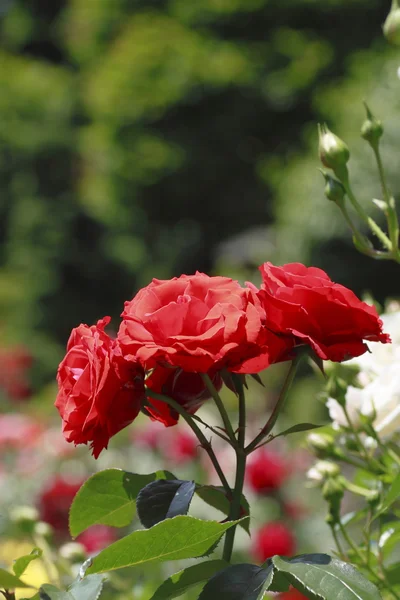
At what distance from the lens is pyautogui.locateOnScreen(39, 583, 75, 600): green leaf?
0.37 meters

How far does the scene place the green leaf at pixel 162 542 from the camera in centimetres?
38

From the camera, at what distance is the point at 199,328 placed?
426 millimetres

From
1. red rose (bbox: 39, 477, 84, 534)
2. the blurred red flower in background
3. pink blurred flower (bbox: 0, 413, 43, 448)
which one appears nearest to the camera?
red rose (bbox: 39, 477, 84, 534)

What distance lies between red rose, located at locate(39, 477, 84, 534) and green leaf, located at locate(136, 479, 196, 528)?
3.68 feet

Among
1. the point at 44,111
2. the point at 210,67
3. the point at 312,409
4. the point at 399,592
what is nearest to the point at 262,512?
the point at 399,592

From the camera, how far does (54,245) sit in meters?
8.11

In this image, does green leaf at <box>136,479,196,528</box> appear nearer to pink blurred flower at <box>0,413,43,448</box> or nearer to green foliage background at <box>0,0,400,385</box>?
pink blurred flower at <box>0,413,43,448</box>

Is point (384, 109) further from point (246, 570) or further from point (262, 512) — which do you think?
point (246, 570)

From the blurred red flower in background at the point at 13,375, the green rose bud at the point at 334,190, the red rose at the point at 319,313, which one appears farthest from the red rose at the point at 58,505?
the blurred red flower in background at the point at 13,375

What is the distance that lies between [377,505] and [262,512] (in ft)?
4.38

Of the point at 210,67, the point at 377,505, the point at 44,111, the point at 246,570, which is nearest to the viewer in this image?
the point at 246,570

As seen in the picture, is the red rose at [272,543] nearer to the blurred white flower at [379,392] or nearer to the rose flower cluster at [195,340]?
the blurred white flower at [379,392]

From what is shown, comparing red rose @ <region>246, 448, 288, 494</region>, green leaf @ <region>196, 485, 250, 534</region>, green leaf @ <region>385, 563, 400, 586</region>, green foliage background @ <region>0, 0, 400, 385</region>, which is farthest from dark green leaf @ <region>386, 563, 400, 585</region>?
green foliage background @ <region>0, 0, 400, 385</region>

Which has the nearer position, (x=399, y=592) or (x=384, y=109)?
(x=399, y=592)
